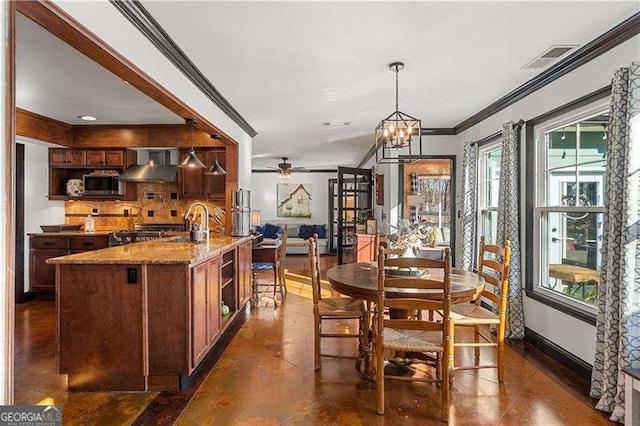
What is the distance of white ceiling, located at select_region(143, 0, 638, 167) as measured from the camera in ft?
7.77

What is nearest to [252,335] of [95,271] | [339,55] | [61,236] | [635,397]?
[95,271]

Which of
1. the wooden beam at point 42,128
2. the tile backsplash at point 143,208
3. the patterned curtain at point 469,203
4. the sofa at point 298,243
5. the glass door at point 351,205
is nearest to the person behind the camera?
the wooden beam at point 42,128

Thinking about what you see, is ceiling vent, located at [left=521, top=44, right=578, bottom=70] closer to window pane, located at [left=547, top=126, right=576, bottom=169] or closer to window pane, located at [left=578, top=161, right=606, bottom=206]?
window pane, located at [left=547, top=126, right=576, bottom=169]

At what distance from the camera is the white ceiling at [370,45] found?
7.77ft

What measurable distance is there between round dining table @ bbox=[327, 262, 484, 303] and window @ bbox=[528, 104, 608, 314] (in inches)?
38.7

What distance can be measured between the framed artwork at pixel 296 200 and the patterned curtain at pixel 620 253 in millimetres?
Answer: 9109

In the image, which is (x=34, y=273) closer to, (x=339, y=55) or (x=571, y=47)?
(x=339, y=55)

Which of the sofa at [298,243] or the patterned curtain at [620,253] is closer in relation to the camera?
the patterned curtain at [620,253]

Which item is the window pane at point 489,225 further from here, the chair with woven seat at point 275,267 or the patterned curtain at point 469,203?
the chair with woven seat at point 275,267

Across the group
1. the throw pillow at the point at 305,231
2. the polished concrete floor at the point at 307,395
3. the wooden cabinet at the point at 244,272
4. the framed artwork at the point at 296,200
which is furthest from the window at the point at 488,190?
the framed artwork at the point at 296,200

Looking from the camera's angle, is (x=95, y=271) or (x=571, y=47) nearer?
(x=95, y=271)

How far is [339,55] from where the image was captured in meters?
3.04

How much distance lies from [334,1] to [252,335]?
3118 mm

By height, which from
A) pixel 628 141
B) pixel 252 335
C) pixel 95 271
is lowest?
pixel 252 335
